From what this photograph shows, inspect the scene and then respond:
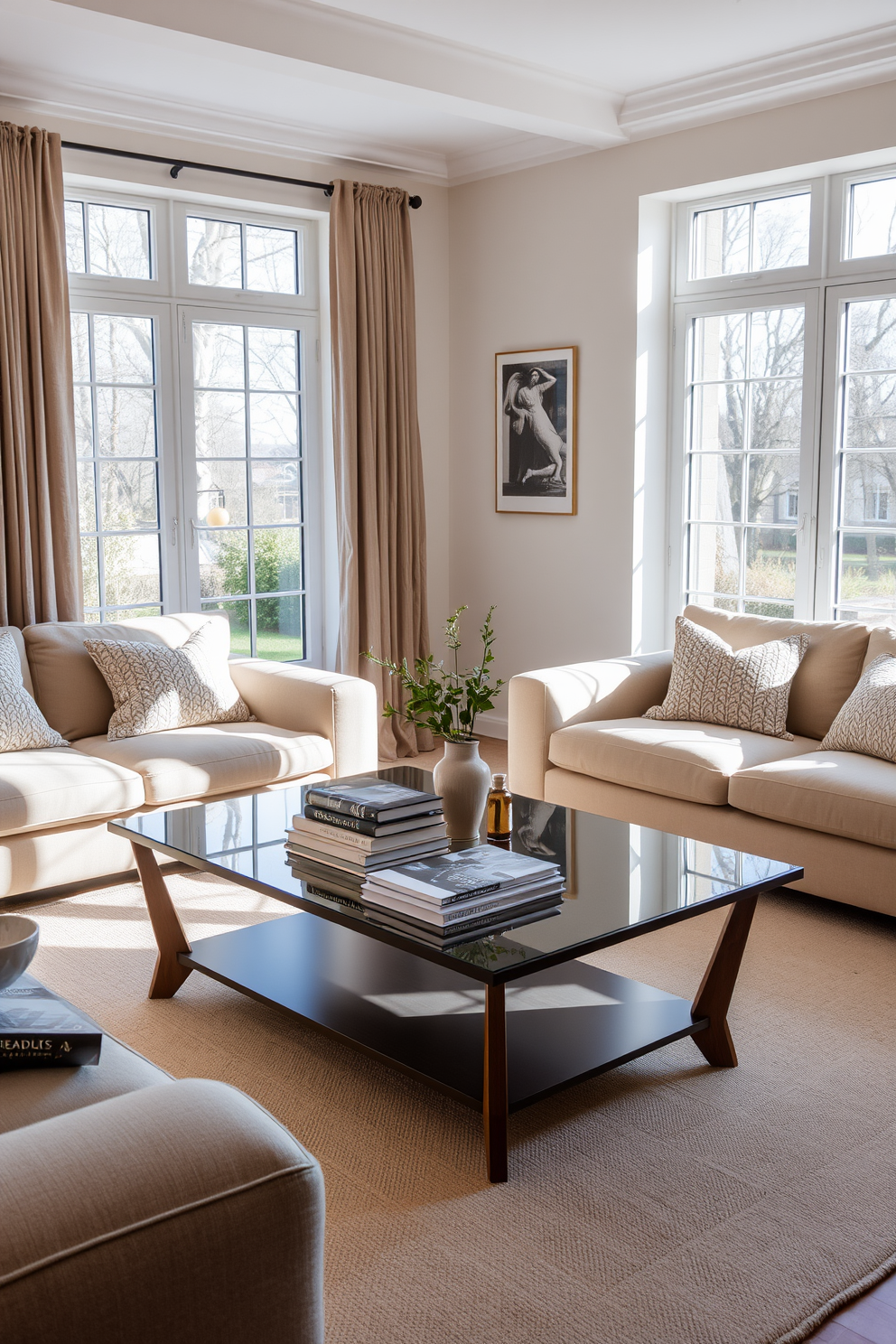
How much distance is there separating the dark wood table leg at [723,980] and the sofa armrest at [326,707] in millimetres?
2051

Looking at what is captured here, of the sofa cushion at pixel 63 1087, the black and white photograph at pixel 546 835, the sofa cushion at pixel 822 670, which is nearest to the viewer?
the sofa cushion at pixel 63 1087

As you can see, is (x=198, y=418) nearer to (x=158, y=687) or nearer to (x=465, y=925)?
(x=158, y=687)

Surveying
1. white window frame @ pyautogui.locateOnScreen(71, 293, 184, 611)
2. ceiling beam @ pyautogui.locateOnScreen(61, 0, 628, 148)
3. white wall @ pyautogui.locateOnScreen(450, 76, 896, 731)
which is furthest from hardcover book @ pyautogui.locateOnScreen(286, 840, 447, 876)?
white wall @ pyautogui.locateOnScreen(450, 76, 896, 731)

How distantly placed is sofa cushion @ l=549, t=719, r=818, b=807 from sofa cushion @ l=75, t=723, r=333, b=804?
3.12ft

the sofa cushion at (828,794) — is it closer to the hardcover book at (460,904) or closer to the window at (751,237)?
the hardcover book at (460,904)

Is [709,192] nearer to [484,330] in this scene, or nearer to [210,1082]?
[484,330]

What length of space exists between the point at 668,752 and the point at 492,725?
8.05 feet

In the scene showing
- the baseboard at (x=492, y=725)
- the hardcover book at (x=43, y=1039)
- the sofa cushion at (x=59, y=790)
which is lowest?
the baseboard at (x=492, y=725)

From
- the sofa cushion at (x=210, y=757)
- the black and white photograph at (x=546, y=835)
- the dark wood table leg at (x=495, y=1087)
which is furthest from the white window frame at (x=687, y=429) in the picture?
the dark wood table leg at (x=495, y=1087)

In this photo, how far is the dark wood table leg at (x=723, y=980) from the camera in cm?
276

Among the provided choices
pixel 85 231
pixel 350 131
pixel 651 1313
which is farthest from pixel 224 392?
pixel 651 1313

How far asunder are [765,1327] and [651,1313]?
0.18 metres

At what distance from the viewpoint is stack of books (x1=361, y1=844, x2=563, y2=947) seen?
7.87ft

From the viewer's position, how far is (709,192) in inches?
209
